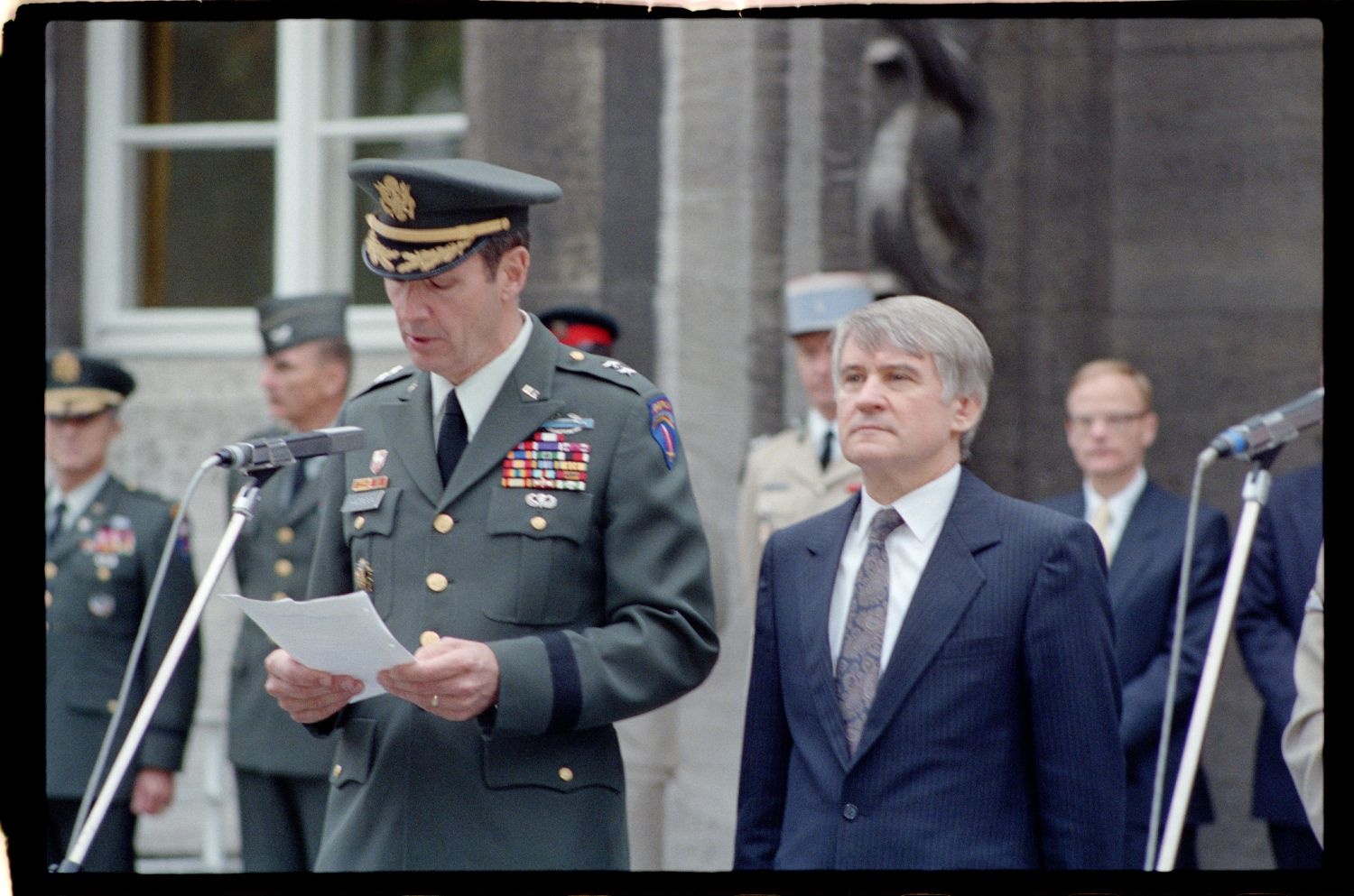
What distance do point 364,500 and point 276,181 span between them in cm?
493

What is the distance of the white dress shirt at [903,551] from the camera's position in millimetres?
3725

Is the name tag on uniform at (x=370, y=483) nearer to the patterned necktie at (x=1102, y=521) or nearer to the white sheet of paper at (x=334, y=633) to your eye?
the white sheet of paper at (x=334, y=633)

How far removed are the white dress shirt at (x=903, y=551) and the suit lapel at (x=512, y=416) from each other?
2.12ft

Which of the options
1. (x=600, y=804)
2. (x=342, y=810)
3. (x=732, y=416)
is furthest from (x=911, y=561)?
(x=732, y=416)

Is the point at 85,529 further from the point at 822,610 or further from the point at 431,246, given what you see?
the point at 822,610

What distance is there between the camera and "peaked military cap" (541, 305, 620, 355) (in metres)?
6.53

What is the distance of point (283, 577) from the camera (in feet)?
20.2

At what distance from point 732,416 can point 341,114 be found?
2624 mm

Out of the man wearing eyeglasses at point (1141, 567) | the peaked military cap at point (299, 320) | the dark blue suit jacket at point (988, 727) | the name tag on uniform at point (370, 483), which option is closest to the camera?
the dark blue suit jacket at point (988, 727)

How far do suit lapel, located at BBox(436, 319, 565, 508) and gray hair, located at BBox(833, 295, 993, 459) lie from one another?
22.8 inches

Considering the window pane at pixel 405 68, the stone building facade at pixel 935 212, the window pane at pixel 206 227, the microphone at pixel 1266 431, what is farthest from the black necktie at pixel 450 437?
the window pane at pixel 206 227

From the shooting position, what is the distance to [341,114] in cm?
855

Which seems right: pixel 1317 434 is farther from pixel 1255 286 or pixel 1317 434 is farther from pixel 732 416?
pixel 732 416
